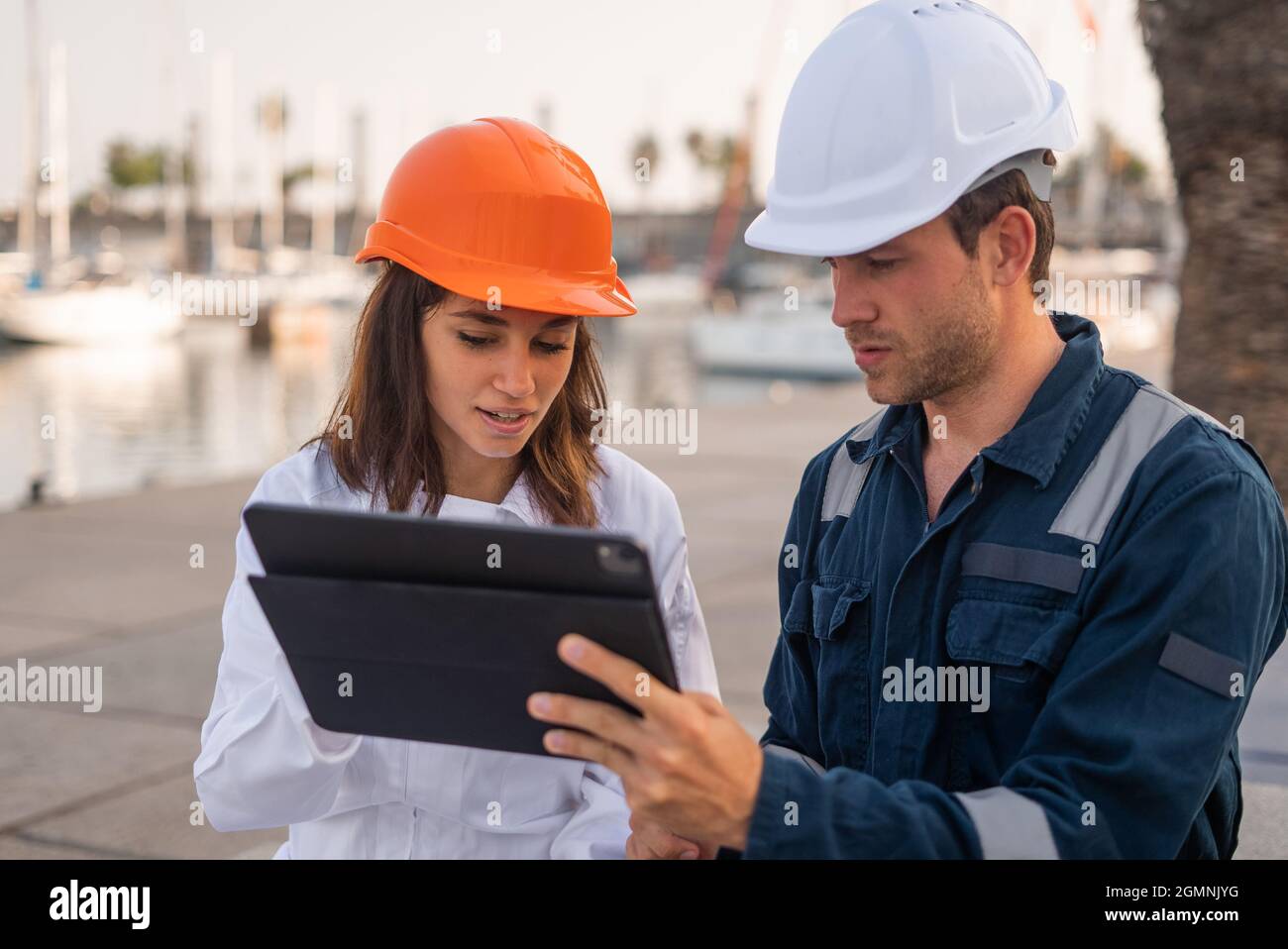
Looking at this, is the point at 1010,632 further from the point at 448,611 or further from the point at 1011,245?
the point at 448,611

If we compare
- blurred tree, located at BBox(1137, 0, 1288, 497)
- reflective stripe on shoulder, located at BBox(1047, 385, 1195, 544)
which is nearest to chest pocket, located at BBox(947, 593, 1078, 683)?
reflective stripe on shoulder, located at BBox(1047, 385, 1195, 544)

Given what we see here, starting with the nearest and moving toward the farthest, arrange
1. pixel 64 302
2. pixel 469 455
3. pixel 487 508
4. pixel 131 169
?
pixel 487 508 < pixel 469 455 < pixel 64 302 < pixel 131 169

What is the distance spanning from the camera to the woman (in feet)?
7.68

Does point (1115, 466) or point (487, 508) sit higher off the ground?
point (1115, 466)

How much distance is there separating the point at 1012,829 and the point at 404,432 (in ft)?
4.41

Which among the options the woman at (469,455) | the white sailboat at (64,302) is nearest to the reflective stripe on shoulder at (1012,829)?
the woman at (469,455)

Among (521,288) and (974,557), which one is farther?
(521,288)

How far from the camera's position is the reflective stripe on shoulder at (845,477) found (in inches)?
95.1

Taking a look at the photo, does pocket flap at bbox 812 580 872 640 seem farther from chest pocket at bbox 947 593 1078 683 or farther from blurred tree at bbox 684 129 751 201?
blurred tree at bbox 684 129 751 201

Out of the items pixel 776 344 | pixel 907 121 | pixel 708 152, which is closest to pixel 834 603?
pixel 907 121

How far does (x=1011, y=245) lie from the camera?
2092 mm

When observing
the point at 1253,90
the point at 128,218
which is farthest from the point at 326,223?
the point at 1253,90

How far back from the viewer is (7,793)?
4707 mm

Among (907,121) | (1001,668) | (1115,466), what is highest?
(907,121)
